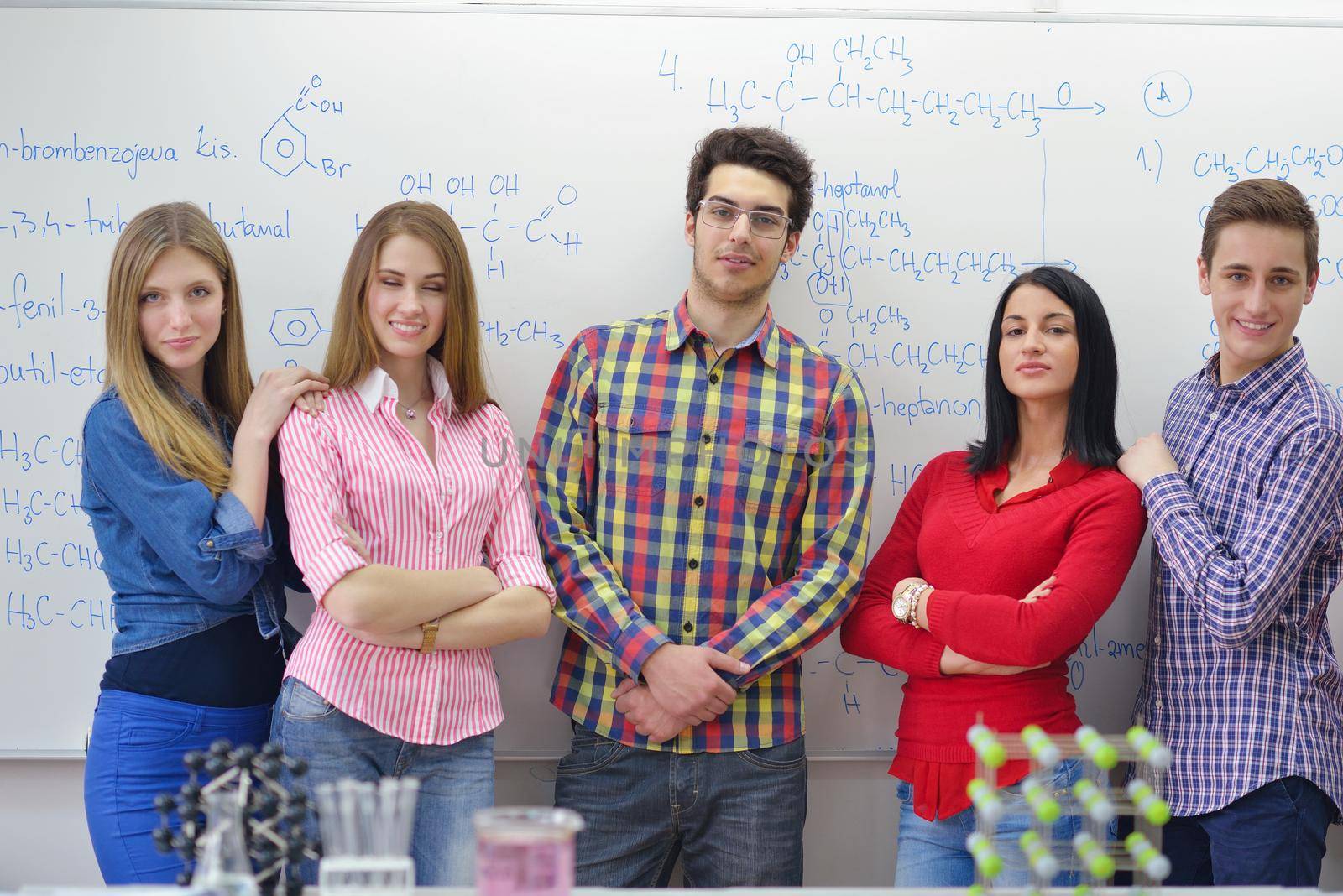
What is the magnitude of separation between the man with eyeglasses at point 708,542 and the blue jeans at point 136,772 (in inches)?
30.0

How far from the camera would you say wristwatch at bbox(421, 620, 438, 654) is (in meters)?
2.13

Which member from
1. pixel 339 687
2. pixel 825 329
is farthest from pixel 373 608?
pixel 825 329

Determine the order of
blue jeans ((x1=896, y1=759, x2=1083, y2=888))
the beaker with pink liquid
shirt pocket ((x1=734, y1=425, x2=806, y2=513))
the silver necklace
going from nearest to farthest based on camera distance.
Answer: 1. the beaker with pink liquid
2. blue jeans ((x1=896, y1=759, x2=1083, y2=888))
3. the silver necklace
4. shirt pocket ((x1=734, y1=425, x2=806, y2=513))

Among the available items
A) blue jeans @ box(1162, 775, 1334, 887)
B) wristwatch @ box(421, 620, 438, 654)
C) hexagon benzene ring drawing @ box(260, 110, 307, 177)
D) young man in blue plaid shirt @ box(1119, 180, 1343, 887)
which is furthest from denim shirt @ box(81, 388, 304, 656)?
blue jeans @ box(1162, 775, 1334, 887)

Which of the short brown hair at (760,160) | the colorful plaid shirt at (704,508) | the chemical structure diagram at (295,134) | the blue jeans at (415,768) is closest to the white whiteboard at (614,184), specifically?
the chemical structure diagram at (295,134)

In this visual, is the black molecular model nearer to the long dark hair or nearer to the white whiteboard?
the white whiteboard

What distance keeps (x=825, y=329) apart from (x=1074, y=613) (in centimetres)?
91

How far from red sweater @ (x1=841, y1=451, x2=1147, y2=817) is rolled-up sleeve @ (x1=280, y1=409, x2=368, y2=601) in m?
1.10

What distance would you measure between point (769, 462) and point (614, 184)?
79cm

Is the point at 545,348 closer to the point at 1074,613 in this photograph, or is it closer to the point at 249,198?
the point at 249,198

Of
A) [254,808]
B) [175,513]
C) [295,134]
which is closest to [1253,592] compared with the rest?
[254,808]

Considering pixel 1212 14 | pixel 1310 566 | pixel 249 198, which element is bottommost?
pixel 1310 566

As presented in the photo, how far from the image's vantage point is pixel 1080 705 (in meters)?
2.69

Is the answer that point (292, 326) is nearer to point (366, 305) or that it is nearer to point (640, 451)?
point (366, 305)
